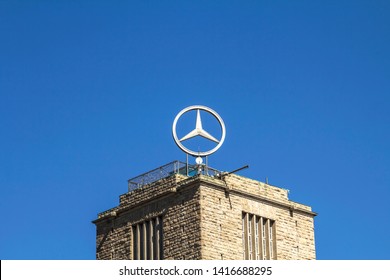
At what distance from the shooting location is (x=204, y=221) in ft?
388

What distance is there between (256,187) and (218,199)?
5086mm

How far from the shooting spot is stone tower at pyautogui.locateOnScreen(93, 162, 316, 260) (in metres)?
119

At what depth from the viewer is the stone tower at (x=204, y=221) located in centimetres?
11900

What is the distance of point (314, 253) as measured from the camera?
12762 centimetres

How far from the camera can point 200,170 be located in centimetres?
12150
